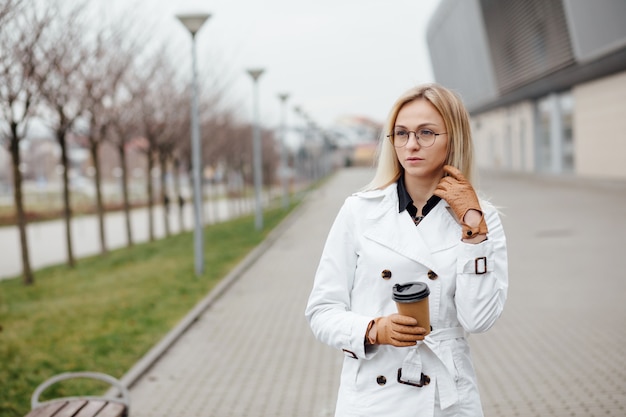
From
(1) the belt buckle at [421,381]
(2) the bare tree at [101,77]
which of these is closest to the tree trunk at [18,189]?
(2) the bare tree at [101,77]

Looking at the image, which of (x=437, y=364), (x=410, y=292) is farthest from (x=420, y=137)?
(x=437, y=364)

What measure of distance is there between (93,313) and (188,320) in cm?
147

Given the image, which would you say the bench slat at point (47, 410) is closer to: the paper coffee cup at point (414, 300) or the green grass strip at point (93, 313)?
the green grass strip at point (93, 313)

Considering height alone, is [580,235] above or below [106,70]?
below

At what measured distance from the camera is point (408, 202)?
7.74ft

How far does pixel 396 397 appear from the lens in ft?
7.38

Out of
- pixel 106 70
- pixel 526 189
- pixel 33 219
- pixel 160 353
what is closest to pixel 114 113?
pixel 106 70

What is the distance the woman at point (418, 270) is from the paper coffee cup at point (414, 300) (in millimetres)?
75

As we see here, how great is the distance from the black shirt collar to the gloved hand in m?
0.35

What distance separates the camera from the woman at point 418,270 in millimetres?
2186

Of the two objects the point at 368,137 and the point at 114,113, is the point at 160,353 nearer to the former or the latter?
the point at 114,113

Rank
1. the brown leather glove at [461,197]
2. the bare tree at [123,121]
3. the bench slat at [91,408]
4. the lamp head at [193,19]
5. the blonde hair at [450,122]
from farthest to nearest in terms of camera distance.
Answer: the bare tree at [123,121], the lamp head at [193,19], the bench slat at [91,408], the blonde hair at [450,122], the brown leather glove at [461,197]

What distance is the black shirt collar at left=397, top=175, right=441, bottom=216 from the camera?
233 cm

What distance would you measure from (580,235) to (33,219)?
29897 millimetres
